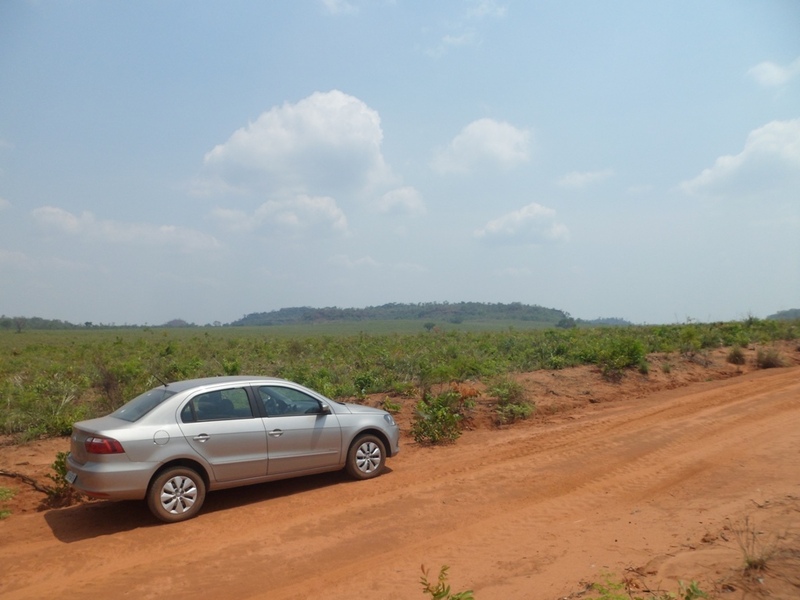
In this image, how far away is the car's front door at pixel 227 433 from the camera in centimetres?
714

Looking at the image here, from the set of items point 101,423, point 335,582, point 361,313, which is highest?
point 361,313

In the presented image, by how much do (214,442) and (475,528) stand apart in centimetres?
322

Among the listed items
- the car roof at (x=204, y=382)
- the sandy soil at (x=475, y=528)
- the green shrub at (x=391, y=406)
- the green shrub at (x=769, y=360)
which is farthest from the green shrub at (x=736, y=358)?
the car roof at (x=204, y=382)

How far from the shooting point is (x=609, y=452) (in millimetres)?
9195

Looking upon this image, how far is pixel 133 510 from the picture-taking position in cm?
736

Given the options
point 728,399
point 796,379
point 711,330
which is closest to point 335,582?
point 728,399

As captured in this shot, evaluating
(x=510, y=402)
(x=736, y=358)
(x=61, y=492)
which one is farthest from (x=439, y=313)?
(x=61, y=492)

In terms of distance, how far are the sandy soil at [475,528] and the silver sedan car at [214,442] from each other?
14.6 inches

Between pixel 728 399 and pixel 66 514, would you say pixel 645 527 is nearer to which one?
pixel 66 514

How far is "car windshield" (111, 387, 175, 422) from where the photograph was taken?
716 cm

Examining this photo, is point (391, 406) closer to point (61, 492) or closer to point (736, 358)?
point (61, 492)

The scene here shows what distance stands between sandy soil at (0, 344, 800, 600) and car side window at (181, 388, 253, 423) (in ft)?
3.72

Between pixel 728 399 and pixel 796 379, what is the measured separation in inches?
153

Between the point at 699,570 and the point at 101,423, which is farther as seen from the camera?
the point at 101,423
